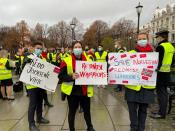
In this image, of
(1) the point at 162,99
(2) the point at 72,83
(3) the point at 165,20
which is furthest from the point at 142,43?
(3) the point at 165,20

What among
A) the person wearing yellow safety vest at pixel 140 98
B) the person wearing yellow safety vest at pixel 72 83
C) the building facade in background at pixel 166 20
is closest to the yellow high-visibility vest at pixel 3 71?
the person wearing yellow safety vest at pixel 72 83

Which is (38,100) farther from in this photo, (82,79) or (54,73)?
(82,79)

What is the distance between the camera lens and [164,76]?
660 centimetres

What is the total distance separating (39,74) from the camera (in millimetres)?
5750

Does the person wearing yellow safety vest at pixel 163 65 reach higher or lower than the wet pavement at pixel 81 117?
higher

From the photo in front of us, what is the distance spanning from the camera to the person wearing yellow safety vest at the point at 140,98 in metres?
4.80

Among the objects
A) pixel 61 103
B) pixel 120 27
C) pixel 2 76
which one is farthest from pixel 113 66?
pixel 120 27

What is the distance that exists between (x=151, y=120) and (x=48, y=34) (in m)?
78.4

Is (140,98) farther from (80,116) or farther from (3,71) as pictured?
(3,71)

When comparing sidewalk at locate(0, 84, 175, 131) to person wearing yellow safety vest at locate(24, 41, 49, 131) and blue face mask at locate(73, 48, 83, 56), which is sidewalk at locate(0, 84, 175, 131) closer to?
person wearing yellow safety vest at locate(24, 41, 49, 131)

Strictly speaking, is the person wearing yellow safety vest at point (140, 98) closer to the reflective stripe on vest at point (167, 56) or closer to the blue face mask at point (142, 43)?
the blue face mask at point (142, 43)

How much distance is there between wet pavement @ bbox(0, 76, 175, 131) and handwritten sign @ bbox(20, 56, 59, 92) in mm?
1070

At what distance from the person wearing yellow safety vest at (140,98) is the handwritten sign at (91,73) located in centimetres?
56

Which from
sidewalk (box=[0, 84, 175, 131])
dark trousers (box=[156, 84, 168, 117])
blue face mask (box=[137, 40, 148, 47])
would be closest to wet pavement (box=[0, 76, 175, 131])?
sidewalk (box=[0, 84, 175, 131])
